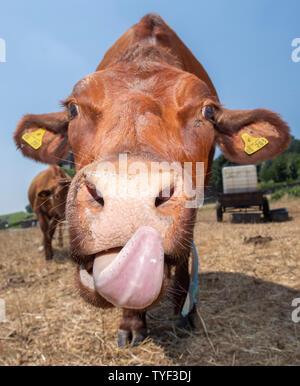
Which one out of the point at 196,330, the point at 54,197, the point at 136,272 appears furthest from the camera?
the point at 54,197

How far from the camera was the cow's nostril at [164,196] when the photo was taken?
1255 millimetres

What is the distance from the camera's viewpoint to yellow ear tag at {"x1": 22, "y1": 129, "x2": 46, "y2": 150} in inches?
125

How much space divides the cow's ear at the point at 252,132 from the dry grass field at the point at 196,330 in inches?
66.7

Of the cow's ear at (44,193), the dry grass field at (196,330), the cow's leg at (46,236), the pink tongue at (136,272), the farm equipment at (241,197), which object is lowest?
the farm equipment at (241,197)

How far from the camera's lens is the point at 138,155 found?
52.8 inches

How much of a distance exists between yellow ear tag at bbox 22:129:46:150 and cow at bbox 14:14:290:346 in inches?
1.7

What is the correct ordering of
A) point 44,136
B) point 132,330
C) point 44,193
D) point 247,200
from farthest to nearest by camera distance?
point 247,200
point 44,193
point 44,136
point 132,330

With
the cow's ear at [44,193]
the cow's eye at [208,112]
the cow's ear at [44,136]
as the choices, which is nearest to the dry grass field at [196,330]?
the cow's ear at [44,136]

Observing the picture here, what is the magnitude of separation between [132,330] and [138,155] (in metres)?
2.06

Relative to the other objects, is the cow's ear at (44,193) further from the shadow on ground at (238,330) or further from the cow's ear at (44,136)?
the shadow on ground at (238,330)

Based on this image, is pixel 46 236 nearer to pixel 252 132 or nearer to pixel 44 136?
pixel 44 136

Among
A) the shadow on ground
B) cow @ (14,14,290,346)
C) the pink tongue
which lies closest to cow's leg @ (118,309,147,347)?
cow @ (14,14,290,346)

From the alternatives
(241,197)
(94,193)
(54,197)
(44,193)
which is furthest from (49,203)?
(241,197)

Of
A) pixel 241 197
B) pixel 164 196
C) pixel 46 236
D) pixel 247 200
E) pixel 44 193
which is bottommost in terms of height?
pixel 247 200
